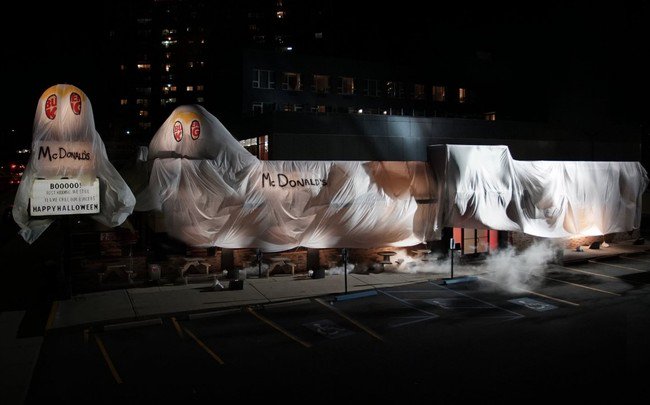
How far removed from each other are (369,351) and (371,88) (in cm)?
5228

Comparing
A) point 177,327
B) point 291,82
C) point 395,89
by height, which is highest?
point 395,89

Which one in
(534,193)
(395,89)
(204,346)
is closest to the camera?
(204,346)

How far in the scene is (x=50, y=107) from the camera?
46.9 feet

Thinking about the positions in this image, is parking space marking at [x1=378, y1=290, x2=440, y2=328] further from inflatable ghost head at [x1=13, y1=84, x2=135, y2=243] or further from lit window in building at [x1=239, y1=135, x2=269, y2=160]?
lit window in building at [x1=239, y1=135, x2=269, y2=160]

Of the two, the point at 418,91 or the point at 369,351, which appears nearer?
the point at 369,351

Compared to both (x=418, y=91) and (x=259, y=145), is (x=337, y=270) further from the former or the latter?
(x=418, y=91)

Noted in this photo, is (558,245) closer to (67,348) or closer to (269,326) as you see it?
(269,326)

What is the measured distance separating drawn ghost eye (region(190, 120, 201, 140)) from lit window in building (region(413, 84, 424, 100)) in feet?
167

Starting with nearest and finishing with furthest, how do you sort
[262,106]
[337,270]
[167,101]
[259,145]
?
[337,270] < [259,145] < [262,106] < [167,101]

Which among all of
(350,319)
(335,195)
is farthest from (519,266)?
(350,319)

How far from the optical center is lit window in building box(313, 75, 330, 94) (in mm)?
56719

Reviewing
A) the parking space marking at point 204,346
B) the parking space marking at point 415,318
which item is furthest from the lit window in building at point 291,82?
the parking space marking at point 204,346

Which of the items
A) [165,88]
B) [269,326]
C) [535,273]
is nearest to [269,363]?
[269,326]

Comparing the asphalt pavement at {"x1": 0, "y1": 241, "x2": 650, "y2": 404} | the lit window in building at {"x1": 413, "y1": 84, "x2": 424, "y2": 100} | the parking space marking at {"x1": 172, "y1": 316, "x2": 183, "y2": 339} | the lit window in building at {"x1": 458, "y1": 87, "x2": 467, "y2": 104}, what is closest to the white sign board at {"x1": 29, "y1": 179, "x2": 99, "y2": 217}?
the asphalt pavement at {"x1": 0, "y1": 241, "x2": 650, "y2": 404}
